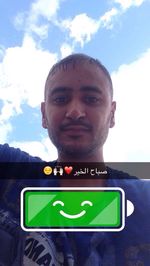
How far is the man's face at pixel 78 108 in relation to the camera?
111 cm

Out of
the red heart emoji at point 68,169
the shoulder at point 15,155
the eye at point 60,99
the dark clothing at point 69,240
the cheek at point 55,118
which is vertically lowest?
the dark clothing at point 69,240

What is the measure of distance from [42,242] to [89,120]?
1.14 feet

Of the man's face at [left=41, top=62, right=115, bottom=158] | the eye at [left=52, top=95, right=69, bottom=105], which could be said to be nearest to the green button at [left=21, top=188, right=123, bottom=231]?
the man's face at [left=41, top=62, right=115, bottom=158]

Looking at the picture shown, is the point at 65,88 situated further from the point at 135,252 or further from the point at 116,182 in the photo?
the point at 135,252

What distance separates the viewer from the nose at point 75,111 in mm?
1110

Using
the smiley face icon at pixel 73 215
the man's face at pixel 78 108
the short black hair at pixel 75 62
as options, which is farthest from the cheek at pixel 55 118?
the smiley face icon at pixel 73 215

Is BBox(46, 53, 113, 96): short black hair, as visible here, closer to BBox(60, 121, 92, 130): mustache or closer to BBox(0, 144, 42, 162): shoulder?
BBox(60, 121, 92, 130): mustache

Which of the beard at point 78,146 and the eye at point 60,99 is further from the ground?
the eye at point 60,99

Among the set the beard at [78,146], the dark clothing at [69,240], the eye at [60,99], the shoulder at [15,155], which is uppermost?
the eye at [60,99]

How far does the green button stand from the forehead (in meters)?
0.28

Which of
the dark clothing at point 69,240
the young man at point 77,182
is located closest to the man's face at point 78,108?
the young man at point 77,182

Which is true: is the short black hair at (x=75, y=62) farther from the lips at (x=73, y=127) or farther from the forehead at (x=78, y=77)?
the lips at (x=73, y=127)

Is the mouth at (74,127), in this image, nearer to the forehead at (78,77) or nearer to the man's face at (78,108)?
the man's face at (78,108)

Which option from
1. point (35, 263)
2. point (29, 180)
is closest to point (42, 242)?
point (35, 263)
